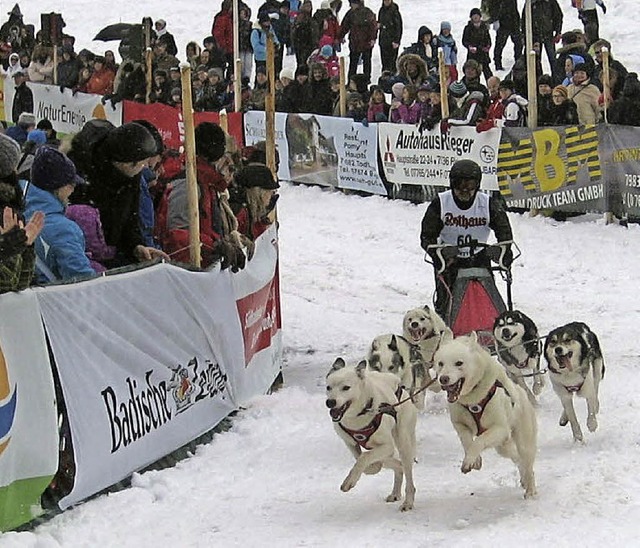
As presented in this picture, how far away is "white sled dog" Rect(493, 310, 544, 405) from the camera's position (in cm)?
742

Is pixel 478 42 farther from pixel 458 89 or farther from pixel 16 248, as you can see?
pixel 16 248

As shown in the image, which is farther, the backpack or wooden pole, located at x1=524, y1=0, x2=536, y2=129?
wooden pole, located at x1=524, y1=0, x2=536, y2=129

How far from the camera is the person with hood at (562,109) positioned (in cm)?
1380

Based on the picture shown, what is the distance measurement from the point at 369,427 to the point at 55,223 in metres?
1.77

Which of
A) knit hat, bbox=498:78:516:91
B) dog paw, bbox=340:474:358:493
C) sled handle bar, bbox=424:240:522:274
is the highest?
knit hat, bbox=498:78:516:91

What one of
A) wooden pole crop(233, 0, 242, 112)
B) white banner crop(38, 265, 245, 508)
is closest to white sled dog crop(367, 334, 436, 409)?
white banner crop(38, 265, 245, 508)

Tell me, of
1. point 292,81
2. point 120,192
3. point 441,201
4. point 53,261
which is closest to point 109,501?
point 53,261

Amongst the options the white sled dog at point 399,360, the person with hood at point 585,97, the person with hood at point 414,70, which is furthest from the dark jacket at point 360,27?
the white sled dog at point 399,360

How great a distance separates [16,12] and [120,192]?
1944cm

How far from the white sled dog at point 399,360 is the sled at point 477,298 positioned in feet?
1.32

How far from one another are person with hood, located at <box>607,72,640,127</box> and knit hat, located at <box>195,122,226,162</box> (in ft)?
22.2

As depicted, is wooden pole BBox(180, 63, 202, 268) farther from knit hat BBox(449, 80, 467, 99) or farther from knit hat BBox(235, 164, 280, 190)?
knit hat BBox(449, 80, 467, 99)

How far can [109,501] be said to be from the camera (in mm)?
5660

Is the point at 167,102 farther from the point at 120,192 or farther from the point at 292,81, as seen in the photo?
the point at 120,192
